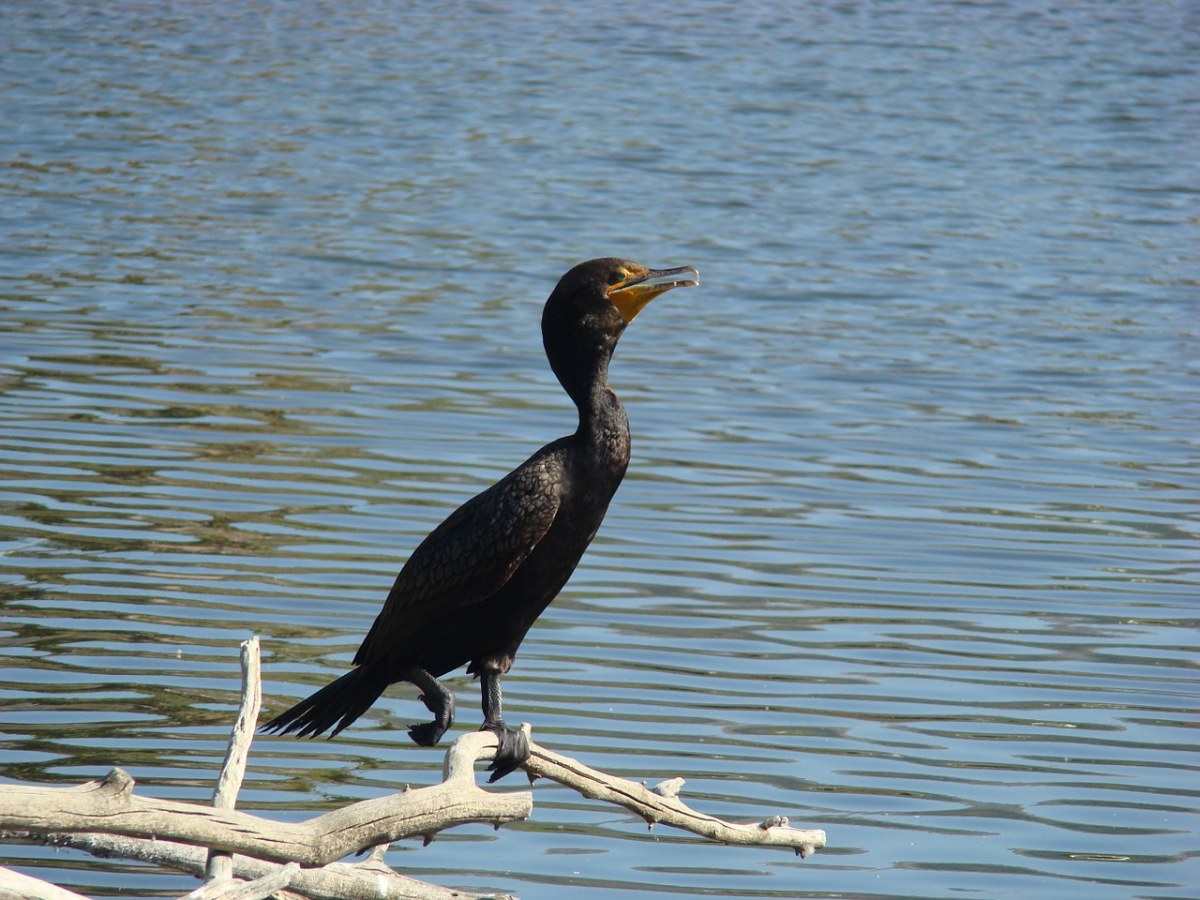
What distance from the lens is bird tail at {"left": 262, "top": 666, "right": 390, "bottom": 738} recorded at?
4645mm

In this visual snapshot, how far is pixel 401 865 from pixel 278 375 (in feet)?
17.6

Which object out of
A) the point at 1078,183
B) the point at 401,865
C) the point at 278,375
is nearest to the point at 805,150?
the point at 1078,183

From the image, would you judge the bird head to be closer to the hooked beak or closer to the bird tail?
the hooked beak

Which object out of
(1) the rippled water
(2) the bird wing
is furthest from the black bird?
(1) the rippled water

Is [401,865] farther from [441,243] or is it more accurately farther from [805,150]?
[805,150]

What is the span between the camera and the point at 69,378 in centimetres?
992

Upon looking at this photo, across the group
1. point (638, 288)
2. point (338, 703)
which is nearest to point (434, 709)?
point (338, 703)

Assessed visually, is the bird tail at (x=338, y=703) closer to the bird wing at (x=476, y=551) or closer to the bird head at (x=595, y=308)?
the bird wing at (x=476, y=551)

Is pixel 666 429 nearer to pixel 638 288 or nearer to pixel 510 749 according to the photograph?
pixel 638 288

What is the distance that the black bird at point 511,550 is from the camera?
452 centimetres

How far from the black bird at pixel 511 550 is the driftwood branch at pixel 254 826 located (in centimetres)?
63

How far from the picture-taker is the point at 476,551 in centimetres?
454

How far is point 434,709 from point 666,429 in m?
5.32

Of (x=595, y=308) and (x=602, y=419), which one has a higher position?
(x=595, y=308)
